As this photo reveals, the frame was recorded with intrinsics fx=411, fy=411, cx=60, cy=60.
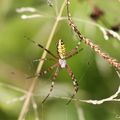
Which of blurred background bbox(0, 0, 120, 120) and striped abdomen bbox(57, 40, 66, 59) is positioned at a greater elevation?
striped abdomen bbox(57, 40, 66, 59)

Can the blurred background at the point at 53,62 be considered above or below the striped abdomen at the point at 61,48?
below

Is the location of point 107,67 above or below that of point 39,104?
above

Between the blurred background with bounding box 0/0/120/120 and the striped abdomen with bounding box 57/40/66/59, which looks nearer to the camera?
the striped abdomen with bounding box 57/40/66/59

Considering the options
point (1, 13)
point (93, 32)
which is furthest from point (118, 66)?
point (1, 13)

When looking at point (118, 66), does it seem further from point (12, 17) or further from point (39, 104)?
point (12, 17)

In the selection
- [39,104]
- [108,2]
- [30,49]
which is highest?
[108,2]

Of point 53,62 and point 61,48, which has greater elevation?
point 61,48

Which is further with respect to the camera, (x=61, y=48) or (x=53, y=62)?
(x=53, y=62)

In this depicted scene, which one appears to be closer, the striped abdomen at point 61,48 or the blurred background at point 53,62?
the striped abdomen at point 61,48
